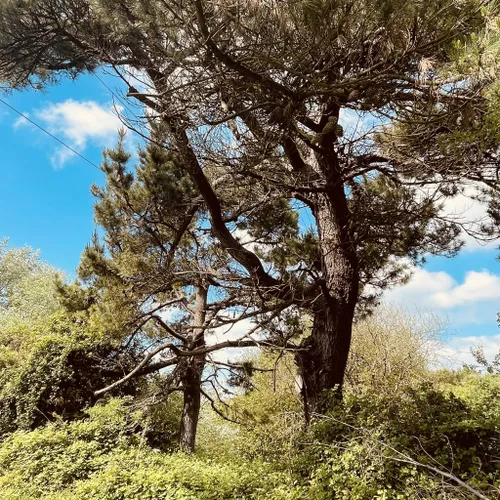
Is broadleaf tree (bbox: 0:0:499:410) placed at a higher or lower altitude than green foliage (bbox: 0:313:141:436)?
higher

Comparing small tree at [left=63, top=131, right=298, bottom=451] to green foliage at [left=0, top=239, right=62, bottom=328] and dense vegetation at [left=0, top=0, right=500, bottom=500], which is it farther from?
green foliage at [left=0, top=239, right=62, bottom=328]

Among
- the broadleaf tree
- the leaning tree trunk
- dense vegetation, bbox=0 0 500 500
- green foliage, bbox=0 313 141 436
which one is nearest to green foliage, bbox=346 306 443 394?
dense vegetation, bbox=0 0 500 500

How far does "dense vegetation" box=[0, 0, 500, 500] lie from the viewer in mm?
2873

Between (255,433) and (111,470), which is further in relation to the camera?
(255,433)

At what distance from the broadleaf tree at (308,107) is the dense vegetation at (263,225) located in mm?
21

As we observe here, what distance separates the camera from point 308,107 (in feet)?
12.9

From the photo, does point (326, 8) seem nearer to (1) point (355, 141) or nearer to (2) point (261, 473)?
(1) point (355, 141)

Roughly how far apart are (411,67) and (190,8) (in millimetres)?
1795

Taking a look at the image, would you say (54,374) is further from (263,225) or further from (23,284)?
(23,284)

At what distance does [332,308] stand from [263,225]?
199 centimetres

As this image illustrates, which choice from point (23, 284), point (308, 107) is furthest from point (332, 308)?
point (23, 284)

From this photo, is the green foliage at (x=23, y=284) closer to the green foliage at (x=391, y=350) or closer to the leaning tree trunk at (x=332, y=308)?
the green foliage at (x=391, y=350)

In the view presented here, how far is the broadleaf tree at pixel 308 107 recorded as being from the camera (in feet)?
9.10

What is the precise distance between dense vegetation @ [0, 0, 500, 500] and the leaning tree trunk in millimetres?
24
